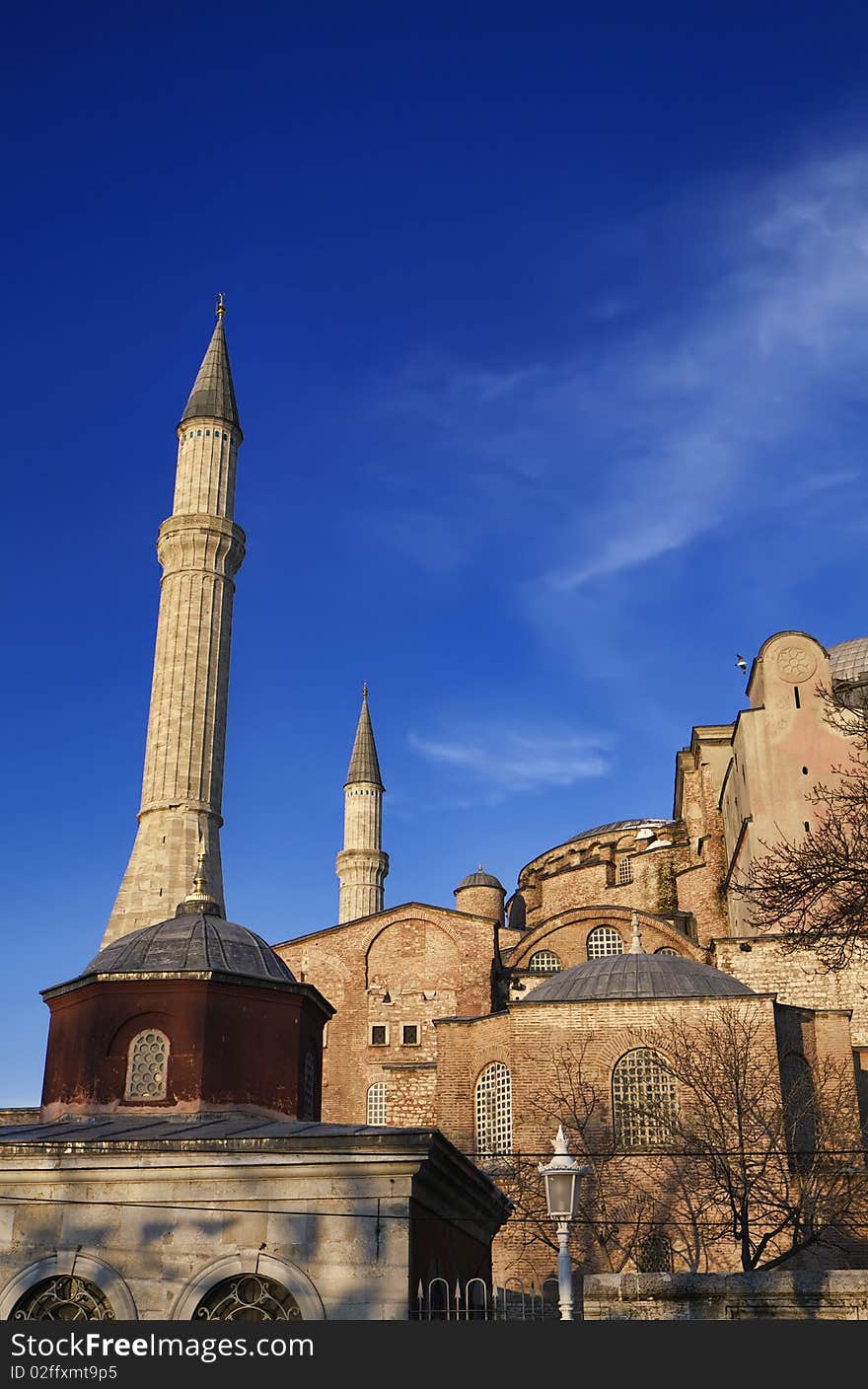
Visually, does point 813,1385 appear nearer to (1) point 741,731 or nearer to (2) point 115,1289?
(2) point 115,1289

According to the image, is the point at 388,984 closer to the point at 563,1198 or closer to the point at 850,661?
the point at 850,661

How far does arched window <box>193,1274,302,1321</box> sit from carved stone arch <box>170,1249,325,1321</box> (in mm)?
64

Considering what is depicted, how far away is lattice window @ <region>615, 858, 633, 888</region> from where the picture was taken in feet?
140

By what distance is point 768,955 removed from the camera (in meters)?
30.2

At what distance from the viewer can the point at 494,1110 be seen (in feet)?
87.0

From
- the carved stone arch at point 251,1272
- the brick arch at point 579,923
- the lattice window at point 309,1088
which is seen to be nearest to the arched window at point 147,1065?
the lattice window at point 309,1088

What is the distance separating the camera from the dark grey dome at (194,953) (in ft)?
53.7

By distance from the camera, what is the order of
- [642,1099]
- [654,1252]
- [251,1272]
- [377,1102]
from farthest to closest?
[377,1102]
[642,1099]
[654,1252]
[251,1272]

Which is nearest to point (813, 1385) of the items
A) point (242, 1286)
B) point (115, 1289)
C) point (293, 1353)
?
point (293, 1353)

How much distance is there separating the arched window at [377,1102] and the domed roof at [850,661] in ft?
51.6

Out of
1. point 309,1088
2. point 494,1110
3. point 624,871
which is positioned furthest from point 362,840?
point 309,1088

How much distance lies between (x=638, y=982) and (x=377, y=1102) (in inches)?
352

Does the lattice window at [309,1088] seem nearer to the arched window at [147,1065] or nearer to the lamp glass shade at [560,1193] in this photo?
the arched window at [147,1065]

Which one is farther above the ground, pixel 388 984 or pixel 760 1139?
pixel 388 984
